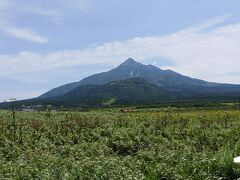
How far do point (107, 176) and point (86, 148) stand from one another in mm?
11712

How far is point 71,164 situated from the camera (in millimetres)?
15297

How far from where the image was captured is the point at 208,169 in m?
14.9

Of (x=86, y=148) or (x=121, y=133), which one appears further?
(x=121, y=133)

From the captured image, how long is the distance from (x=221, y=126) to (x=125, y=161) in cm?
2156

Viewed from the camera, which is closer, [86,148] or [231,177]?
[231,177]

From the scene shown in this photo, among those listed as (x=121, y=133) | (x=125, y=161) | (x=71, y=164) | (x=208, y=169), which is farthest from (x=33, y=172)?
(x=121, y=133)

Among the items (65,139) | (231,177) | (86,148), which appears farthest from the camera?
(65,139)

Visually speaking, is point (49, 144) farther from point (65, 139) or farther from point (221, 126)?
point (221, 126)

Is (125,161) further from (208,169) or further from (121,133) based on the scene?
(121,133)

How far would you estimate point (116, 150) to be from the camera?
27406mm

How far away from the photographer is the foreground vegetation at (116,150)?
14102mm

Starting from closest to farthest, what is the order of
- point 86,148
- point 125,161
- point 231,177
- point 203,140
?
point 231,177
point 125,161
point 86,148
point 203,140

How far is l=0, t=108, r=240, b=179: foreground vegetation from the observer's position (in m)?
14.1

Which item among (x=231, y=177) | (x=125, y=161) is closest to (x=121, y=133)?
Answer: (x=125, y=161)
